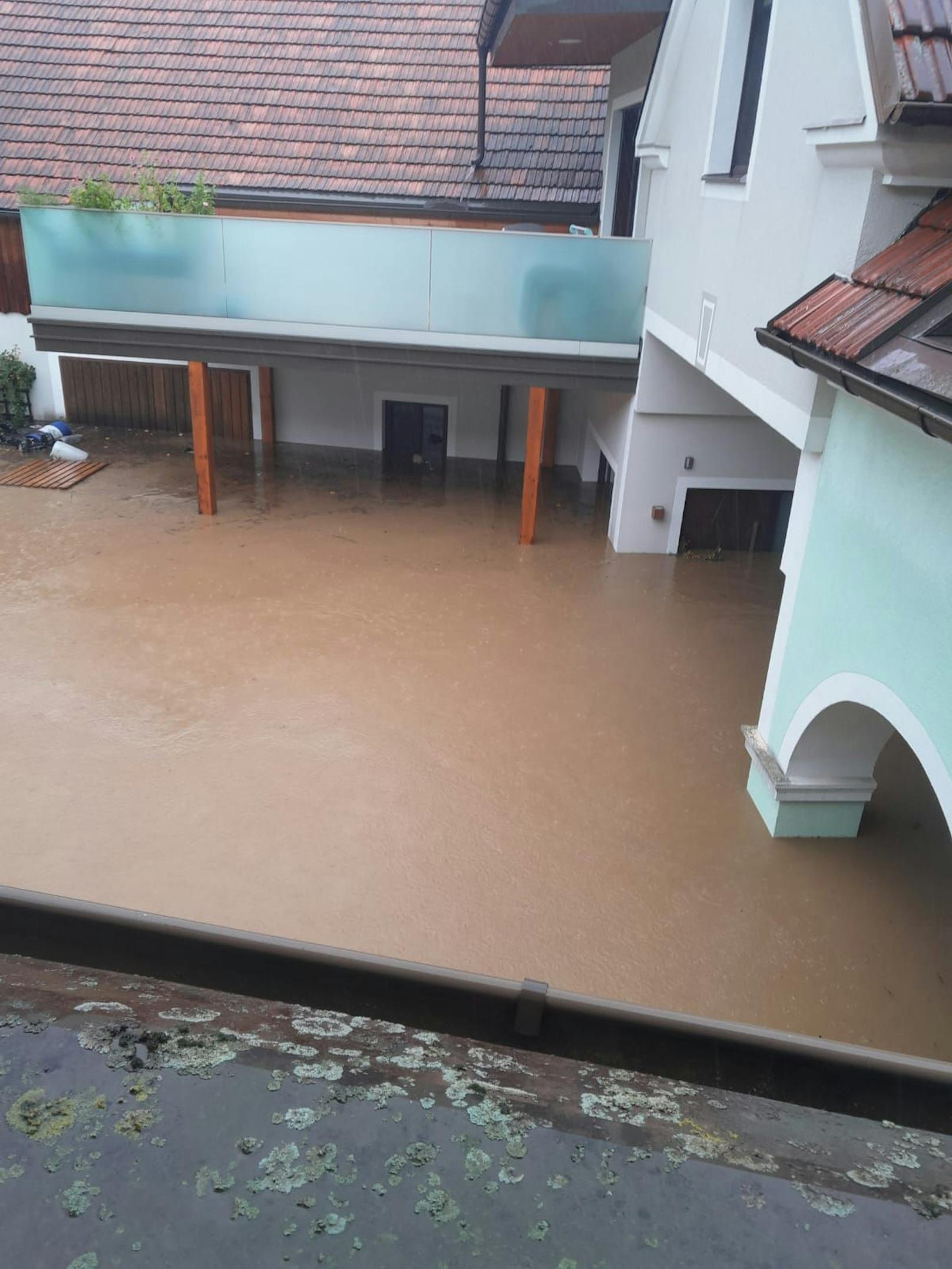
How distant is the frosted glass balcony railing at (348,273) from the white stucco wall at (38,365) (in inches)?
211

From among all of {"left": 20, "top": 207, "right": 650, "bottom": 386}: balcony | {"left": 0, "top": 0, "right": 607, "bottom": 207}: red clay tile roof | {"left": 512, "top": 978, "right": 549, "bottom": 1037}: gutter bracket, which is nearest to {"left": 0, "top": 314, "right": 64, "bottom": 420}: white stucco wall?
{"left": 0, "top": 0, "right": 607, "bottom": 207}: red clay tile roof

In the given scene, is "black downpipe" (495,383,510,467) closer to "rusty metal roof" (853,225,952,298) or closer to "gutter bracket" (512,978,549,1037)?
"rusty metal roof" (853,225,952,298)

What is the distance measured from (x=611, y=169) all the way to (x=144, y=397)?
30.5ft

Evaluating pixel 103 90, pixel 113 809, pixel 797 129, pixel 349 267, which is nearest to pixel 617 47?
pixel 349 267

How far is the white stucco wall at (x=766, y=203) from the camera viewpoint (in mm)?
5336

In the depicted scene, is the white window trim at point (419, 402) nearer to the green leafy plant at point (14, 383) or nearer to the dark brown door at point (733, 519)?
the dark brown door at point (733, 519)

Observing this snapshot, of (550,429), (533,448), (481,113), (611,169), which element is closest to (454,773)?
(533,448)

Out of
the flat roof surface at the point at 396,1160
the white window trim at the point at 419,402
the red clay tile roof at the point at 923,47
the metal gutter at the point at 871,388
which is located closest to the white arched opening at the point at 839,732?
the metal gutter at the point at 871,388

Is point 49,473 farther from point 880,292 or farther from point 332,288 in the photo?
point 880,292

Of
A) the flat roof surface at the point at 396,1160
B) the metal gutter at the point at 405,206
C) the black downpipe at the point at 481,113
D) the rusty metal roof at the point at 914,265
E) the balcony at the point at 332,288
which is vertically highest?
the black downpipe at the point at 481,113

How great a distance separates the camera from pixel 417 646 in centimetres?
999

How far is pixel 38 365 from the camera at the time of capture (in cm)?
1720

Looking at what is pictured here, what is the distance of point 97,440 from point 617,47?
10590 millimetres

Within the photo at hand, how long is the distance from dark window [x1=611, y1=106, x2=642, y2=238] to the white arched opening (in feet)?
28.1
